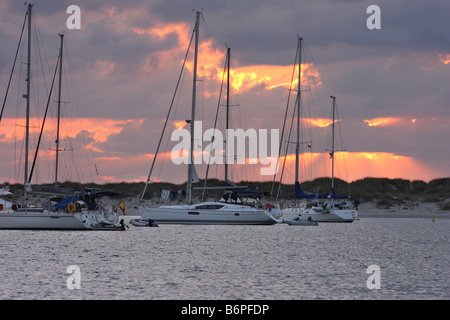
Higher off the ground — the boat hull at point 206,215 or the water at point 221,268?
the boat hull at point 206,215

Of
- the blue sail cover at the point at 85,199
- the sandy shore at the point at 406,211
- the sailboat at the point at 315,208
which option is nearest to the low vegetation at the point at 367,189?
the sandy shore at the point at 406,211

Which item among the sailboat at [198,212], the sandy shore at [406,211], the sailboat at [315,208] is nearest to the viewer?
the sailboat at [198,212]

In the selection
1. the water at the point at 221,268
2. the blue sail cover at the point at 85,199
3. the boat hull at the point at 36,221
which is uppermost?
the blue sail cover at the point at 85,199

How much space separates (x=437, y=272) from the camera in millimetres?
32938

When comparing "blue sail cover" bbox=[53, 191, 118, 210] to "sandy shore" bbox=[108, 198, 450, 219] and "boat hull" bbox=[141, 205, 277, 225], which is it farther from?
"sandy shore" bbox=[108, 198, 450, 219]

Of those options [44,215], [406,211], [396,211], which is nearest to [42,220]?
[44,215]

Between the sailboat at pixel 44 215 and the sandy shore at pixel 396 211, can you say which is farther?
the sandy shore at pixel 396 211

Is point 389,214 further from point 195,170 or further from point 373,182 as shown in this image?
point 195,170

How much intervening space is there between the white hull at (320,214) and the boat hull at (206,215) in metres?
11.3

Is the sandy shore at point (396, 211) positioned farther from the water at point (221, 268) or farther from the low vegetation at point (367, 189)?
the water at point (221, 268)

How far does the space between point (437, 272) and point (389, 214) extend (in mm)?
93497

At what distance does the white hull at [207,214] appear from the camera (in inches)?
2776

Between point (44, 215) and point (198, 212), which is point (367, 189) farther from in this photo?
point (44, 215)
